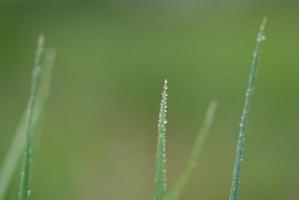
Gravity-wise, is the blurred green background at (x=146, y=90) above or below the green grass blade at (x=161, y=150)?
above

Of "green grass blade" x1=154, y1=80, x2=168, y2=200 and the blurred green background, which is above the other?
the blurred green background

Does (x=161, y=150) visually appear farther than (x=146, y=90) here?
No

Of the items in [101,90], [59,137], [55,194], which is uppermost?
[101,90]

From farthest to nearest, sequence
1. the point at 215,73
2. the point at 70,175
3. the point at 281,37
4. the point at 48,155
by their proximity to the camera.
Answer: the point at 281,37 < the point at 215,73 < the point at 48,155 < the point at 70,175

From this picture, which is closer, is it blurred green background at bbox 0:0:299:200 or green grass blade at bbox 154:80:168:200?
green grass blade at bbox 154:80:168:200

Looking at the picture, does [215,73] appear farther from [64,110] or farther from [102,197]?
[102,197]

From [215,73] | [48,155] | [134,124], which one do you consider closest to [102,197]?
[48,155]

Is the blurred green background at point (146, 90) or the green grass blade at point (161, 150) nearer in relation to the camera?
the green grass blade at point (161, 150)

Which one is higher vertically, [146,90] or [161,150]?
A: [146,90]
